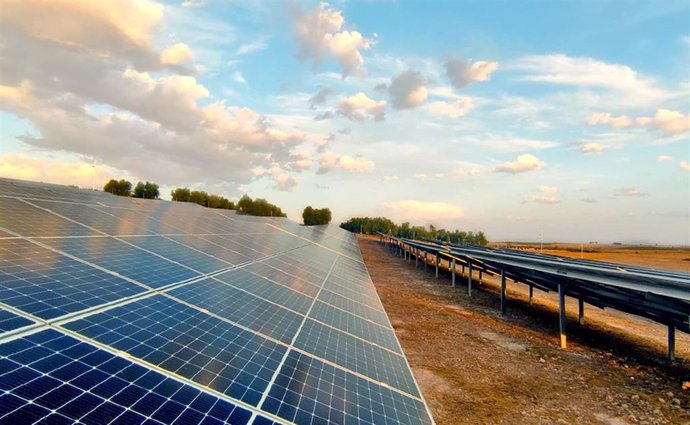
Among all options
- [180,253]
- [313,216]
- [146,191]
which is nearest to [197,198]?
[146,191]

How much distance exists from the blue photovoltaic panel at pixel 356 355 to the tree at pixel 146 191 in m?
132

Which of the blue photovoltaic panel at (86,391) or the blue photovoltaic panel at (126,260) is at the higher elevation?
the blue photovoltaic panel at (126,260)

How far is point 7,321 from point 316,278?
11659mm

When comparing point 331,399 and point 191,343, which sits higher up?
point 191,343

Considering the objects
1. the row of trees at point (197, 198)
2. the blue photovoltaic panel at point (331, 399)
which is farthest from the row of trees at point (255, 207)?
the blue photovoltaic panel at point (331, 399)

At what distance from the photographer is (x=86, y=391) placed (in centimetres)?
363

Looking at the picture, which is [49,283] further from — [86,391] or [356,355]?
[356,355]

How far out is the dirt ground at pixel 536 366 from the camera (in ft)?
A: 37.1

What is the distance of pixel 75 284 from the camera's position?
6.25 metres

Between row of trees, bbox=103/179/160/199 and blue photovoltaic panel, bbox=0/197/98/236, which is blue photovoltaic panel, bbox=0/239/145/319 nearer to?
blue photovoltaic panel, bbox=0/197/98/236

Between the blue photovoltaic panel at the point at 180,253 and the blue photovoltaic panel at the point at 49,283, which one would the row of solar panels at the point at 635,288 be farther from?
the blue photovoltaic panel at the point at 49,283

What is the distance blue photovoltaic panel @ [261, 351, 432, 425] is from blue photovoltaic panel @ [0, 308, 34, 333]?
3033 millimetres

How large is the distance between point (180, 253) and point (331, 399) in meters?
8.20

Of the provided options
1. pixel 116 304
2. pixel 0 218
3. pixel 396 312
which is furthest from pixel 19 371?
pixel 396 312
